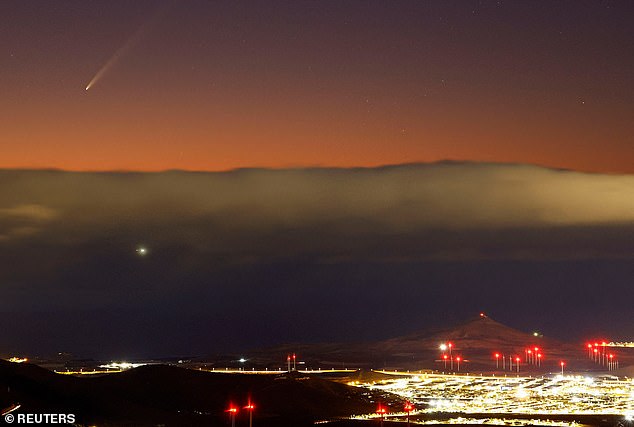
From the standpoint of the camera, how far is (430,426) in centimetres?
12344

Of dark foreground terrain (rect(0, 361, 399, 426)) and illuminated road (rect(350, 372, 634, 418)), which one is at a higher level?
dark foreground terrain (rect(0, 361, 399, 426))

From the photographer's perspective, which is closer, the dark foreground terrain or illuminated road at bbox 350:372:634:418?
the dark foreground terrain

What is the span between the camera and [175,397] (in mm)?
152250

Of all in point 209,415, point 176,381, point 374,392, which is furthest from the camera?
point 374,392

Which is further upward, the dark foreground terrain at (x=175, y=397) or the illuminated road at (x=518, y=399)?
the dark foreground terrain at (x=175, y=397)

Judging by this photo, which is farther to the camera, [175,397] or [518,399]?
[518,399]

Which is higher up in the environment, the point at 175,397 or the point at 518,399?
the point at 175,397

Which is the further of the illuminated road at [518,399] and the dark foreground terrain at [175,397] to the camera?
the illuminated road at [518,399]

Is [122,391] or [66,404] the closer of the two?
[66,404]

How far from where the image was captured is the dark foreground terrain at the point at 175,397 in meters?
122

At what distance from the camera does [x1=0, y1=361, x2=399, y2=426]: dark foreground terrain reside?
122 meters

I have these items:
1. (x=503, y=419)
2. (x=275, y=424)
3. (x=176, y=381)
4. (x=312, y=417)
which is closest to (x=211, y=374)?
(x=176, y=381)

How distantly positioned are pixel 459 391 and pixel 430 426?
66.0 metres

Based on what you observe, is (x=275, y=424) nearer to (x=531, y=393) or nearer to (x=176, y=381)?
(x=176, y=381)
